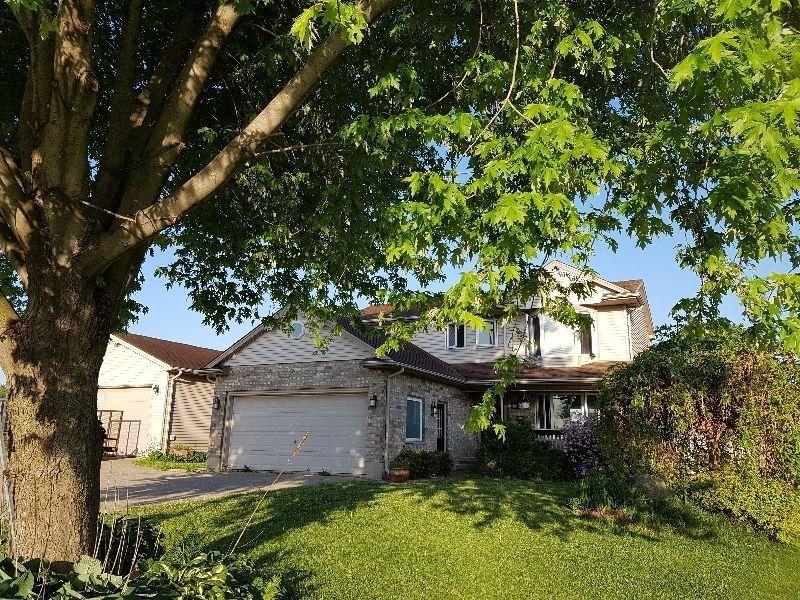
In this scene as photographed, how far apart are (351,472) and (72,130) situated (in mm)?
13802

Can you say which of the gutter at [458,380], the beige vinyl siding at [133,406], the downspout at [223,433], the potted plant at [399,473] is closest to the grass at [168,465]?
the downspout at [223,433]

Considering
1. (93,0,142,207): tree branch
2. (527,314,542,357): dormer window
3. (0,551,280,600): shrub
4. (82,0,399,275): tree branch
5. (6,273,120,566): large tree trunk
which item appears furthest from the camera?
(527,314,542,357): dormer window

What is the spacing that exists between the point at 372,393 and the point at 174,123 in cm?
1240

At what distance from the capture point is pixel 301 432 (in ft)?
59.9

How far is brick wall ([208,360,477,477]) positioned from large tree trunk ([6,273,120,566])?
12103 mm

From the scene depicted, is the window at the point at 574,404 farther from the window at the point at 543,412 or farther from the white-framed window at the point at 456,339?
the white-framed window at the point at 456,339

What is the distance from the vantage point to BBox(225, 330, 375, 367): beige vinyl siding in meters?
17.9

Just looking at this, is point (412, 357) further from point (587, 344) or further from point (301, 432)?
point (587, 344)

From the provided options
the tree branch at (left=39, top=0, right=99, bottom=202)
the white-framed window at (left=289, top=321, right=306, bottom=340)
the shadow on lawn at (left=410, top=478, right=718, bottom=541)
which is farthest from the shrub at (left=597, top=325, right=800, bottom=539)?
the white-framed window at (left=289, top=321, right=306, bottom=340)

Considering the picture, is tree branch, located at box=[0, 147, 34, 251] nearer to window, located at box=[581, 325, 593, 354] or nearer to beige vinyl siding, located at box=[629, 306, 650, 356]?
window, located at box=[581, 325, 593, 354]

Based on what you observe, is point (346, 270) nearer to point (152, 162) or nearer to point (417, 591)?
point (152, 162)

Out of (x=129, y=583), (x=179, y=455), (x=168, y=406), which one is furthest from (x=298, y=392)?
(x=129, y=583)

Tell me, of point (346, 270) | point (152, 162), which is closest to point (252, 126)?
point (152, 162)

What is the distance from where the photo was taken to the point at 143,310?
10781mm
